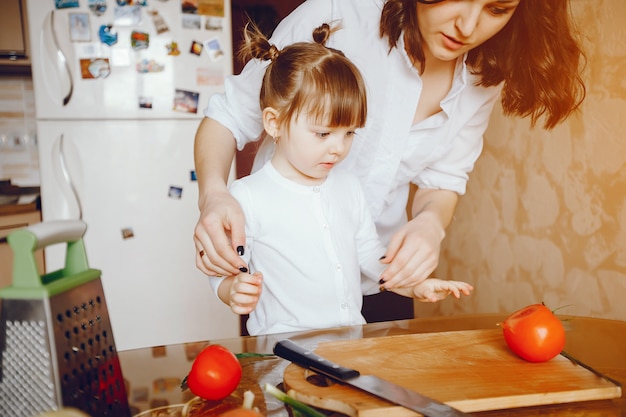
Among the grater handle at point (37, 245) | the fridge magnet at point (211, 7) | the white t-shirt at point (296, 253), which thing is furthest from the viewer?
the fridge magnet at point (211, 7)

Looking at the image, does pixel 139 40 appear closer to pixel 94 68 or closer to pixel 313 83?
pixel 94 68

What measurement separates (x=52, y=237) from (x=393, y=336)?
53cm

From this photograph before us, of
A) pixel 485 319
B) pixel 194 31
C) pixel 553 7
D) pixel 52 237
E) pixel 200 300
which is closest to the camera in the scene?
pixel 52 237

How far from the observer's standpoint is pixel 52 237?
1.80 feet

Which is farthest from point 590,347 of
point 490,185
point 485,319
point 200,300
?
point 200,300

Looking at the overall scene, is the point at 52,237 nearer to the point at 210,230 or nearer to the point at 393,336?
the point at 210,230

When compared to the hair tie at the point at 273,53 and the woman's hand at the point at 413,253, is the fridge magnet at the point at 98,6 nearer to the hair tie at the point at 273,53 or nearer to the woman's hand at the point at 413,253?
the hair tie at the point at 273,53

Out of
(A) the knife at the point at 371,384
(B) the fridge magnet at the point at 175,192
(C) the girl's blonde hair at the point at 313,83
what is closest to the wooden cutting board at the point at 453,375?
(A) the knife at the point at 371,384

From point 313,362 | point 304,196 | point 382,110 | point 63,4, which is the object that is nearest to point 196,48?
point 63,4

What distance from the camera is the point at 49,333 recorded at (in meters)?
0.54

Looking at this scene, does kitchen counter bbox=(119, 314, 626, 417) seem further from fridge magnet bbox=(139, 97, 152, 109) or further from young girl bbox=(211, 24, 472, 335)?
fridge magnet bbox=(139, 97, 152, 109)

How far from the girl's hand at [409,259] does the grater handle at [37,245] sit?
0.57 meters

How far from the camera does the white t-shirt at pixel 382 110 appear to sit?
4.10ft

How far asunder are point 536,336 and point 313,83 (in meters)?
0.57
